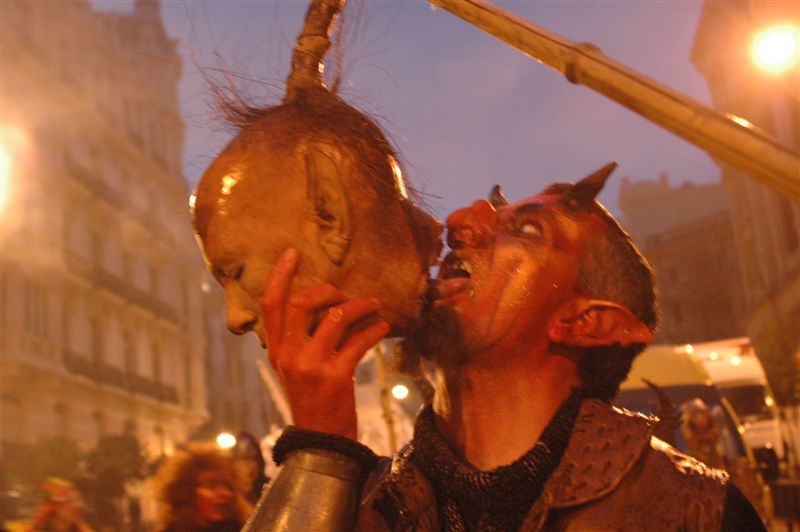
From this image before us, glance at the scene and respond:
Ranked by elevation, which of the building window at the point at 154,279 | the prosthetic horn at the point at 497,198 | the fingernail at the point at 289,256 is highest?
the building window at the point at 154,279

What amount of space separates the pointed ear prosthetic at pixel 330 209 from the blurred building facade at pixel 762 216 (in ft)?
80.2

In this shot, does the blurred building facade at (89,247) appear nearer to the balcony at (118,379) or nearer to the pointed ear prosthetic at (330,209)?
the balcony at (118,379)

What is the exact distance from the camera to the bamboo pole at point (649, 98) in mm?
2332

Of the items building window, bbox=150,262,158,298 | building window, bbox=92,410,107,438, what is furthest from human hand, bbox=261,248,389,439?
building window, bbox=150,262,158,298

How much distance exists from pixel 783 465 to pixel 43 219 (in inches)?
901

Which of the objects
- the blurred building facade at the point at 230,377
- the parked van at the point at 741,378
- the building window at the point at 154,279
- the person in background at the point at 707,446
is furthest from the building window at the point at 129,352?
the person in background at the point at 707,446

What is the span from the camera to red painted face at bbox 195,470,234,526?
207 inches

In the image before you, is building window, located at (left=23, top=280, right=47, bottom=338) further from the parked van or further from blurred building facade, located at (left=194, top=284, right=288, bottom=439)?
blurred building facade, located at (left=194, top=284, right=288, bottom=439)

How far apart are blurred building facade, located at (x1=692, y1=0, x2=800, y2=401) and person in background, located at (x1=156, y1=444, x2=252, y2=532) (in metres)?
21.7

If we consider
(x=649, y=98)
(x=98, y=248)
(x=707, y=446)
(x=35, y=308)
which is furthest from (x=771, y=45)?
(x=98, y=248)

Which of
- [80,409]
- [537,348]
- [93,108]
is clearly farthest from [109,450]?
[537,348]

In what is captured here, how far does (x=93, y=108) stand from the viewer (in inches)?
1453

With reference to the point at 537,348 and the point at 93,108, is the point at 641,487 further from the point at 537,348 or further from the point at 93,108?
the point at 93,108

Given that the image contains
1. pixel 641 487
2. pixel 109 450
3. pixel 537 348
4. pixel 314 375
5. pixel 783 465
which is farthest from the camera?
pixel 109 450
